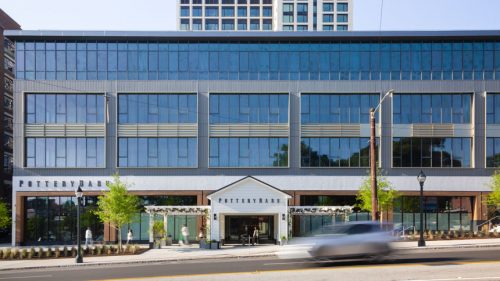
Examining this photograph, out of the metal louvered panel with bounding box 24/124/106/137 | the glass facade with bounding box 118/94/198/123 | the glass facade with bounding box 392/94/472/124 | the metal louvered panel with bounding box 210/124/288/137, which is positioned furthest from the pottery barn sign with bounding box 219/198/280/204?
the glass facade with bounding box 392/94/472/124

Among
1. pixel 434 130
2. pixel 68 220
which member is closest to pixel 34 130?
pixel 68 220

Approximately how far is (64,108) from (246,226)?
19.4 metres

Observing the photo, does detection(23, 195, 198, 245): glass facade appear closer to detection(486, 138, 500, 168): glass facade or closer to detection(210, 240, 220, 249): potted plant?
detection(210, 240, 220, 249): potted plant

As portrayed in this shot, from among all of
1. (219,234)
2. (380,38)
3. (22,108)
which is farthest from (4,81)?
(380,38)

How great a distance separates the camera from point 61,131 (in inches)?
2004

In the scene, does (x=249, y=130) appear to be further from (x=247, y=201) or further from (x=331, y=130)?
(x=247, y=201)

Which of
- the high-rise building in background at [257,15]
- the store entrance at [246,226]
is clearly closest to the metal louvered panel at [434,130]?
the store entrance at [246,226]

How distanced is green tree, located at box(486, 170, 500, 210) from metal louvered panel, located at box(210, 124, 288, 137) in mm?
17750

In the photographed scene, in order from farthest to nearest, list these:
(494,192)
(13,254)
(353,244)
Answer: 1. (494,192)
2. (13,254)
3. (353,244)

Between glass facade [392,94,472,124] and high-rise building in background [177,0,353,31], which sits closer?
glass facade [392,94,472,124]

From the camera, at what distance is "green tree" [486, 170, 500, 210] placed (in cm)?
4584

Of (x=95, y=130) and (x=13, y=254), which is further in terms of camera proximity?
(x=95, y=130)

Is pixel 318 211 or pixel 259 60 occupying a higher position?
pixel 259 60

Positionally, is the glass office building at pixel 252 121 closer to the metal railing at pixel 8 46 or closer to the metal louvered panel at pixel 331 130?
the metal louvered panel at pixel 331 130
